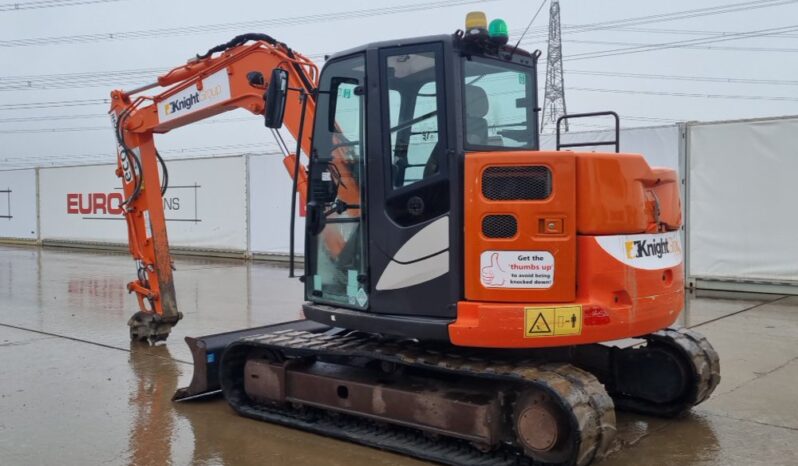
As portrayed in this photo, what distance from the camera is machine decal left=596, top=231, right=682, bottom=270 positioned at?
4445mm

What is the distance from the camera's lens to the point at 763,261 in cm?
1152

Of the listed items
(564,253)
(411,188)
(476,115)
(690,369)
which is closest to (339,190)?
(411,188)

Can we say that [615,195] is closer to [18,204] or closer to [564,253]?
[564,253]

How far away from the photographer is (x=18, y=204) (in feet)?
82.5

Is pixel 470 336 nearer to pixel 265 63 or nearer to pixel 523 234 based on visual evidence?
pixel 523 234

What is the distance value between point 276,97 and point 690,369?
350 cm

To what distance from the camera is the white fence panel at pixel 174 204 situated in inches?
728

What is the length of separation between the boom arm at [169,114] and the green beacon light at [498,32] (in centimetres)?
153

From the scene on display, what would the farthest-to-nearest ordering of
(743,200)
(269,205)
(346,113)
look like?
(269,205), (743,200), (346,113)

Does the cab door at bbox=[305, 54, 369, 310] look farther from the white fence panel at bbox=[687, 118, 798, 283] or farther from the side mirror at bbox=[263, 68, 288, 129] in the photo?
the white fence panel at bbox=[687, 118, 798, 283]

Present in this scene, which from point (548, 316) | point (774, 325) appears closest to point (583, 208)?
point (548, 316)

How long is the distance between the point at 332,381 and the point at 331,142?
1645 millimetres

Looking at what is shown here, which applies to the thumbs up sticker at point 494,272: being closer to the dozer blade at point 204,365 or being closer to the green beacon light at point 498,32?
the green beacon light at point 498,32

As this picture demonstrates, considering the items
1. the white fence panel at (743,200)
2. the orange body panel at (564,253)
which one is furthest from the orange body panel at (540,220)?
the white fence panel at (743,200)
